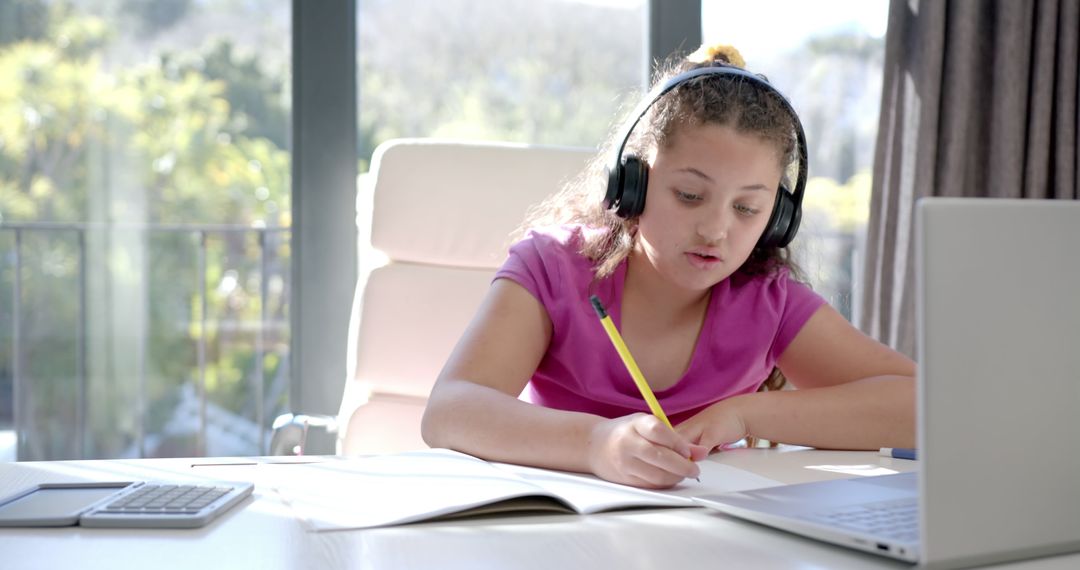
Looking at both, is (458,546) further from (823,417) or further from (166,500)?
(823,417)

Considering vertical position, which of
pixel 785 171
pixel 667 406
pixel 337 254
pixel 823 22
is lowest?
pixel 667 406

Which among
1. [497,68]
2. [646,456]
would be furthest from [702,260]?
[497,68]

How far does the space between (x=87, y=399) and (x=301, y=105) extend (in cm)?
82

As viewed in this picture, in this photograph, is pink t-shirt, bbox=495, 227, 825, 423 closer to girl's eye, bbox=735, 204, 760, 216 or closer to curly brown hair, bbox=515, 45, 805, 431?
curly brown hair, bbox=515, 45, 805, 431

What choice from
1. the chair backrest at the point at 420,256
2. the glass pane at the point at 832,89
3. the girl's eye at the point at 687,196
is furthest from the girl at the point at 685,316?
the glass pane at the point at 832,89

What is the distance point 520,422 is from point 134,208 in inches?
58.3

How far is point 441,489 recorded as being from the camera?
76 centimetres

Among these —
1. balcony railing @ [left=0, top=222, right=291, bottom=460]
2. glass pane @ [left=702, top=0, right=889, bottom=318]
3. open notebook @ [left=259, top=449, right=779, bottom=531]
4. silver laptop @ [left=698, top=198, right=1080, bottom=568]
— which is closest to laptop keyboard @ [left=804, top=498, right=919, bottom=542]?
silver laptop @ [left=698, top=198, right=1080, bottom=568]

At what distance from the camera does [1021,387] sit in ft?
1.82

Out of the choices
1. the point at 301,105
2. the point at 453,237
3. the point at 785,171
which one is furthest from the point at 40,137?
the point at 785,171

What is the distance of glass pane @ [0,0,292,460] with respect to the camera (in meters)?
2.07

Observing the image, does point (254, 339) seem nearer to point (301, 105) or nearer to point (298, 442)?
point (301, 105)

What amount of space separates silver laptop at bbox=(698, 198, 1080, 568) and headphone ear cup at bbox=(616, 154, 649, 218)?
0.67 meters

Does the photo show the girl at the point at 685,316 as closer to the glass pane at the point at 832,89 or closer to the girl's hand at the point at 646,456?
the girl's hand at the point at 646,456
